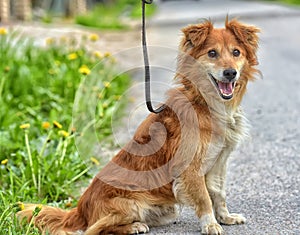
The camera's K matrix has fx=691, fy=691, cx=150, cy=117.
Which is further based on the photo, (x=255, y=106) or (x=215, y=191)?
(x=255, y=106)

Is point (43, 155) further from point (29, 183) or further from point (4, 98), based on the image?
point (4, 98)

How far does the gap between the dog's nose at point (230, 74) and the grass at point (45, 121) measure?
144cm

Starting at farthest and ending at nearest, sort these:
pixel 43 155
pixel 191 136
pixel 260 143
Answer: pixel 260 143 → pixel 43 155 → pixel 191 136

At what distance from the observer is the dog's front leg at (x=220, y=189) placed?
423 centimetres

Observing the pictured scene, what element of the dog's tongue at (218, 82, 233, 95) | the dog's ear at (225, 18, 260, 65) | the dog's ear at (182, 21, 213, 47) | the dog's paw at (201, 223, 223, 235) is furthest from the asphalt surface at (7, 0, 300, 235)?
the dog's tongue at (218, 82, 233, 95)

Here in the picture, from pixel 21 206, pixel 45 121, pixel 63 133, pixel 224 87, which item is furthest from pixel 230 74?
pixel 45 121

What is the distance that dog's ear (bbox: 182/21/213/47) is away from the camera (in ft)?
13.6

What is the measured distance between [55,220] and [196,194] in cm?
89

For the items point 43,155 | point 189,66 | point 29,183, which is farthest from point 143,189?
point 43,155

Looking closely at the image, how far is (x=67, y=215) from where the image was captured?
4.22 meters

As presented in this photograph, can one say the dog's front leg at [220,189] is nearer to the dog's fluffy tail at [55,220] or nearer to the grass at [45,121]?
the dog's fluffy tail at [55,220]

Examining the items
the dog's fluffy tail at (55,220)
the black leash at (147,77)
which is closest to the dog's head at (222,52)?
the black leash at (147,77)

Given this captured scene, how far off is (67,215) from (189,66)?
3.87 feet

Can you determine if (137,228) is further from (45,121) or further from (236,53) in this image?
(45,121)
